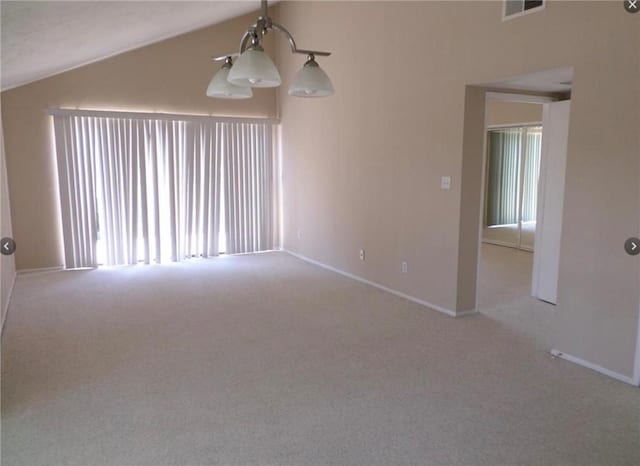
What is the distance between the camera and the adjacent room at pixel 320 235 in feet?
8.79

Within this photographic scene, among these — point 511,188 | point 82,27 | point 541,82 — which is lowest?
point 511,188

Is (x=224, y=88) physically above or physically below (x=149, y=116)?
below

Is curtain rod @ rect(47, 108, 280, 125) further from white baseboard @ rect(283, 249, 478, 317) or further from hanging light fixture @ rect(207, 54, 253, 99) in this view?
hanging light fixture @ rect(207, 54, 253, 99)

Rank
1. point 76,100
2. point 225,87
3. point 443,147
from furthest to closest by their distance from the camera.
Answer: point 76,100 → point 443,147 → point 225,87

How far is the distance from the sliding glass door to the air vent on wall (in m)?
3.80

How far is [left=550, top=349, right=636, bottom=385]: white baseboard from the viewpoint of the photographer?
10.4 ft

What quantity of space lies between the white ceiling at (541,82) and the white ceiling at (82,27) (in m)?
3.00

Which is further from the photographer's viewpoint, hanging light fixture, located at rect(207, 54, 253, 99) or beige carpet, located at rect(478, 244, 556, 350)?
beige carpet, located at rect(478, 244, 556, 350)

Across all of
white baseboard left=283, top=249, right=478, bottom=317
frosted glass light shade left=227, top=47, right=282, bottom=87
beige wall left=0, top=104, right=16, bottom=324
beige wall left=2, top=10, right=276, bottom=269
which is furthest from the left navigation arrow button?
beige wall left=2, top=10, right=276, bottom=269

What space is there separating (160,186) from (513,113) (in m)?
5.31

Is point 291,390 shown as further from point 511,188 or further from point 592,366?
point 511,188

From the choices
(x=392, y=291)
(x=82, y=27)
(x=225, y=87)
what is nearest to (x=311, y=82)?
(x=225, y=87)

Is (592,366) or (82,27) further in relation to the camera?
(82,27)

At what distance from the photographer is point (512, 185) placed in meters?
7.69
